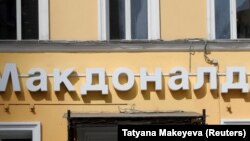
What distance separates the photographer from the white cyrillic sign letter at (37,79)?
12383mm

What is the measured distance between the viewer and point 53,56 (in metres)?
12.6

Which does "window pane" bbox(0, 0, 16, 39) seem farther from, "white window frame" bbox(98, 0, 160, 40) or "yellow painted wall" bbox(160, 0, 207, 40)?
"yellow painted wall" bbox(160, 0, 207, 40)

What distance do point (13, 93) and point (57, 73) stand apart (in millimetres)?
820

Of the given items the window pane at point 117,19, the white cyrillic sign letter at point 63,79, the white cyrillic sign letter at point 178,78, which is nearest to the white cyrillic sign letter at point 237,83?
the white cyrillic sign letter at point 178,78

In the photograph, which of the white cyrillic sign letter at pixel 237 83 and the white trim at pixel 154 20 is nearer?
the white cyrillic sign letter at pixel 237 83

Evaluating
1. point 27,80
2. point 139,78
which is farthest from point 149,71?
point 27,80

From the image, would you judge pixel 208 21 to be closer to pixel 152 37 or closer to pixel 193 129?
pixel 152 37

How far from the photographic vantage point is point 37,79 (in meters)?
12.4

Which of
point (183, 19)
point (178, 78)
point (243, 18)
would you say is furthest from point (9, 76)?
point (243, 18)

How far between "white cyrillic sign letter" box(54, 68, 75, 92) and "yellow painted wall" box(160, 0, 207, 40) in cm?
176

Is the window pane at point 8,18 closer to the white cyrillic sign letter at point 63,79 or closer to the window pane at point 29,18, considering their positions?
the window pane at point 29,18

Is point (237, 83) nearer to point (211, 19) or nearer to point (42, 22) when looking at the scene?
point (211, 19)

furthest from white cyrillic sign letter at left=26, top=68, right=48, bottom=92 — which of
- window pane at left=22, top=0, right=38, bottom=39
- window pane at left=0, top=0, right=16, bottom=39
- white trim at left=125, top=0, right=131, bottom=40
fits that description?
white trim at left=125, top=0, right=131, bottom=40

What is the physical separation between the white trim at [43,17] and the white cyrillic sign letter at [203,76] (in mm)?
2714
